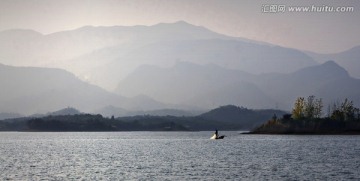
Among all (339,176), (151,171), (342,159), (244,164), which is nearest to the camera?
(339,176)

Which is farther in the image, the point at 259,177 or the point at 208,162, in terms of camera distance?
the point at 208,162

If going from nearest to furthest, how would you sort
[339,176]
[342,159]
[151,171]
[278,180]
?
[278,180] → [339,176] → [151,171] → [342,159]

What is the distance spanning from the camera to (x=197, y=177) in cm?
11469

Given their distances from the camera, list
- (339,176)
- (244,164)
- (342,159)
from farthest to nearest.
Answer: (342,159) < (244,164) < (339,176)

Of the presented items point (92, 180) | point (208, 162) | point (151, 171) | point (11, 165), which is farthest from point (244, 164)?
point (11, 165)

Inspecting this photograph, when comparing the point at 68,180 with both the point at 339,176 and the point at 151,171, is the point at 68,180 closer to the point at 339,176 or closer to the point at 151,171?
the point at 151,171

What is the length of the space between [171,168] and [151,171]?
8.67m

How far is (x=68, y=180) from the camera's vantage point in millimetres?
111062

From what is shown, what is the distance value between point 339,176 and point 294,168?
18.2 metres

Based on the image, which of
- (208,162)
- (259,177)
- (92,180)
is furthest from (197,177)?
(208,162)

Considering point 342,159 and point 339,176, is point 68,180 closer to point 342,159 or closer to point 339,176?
point 339,176

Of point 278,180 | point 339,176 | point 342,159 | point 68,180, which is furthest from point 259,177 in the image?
point 342,159

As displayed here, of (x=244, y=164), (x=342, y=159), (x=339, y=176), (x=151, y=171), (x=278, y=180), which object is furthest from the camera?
(x=342, y=159)

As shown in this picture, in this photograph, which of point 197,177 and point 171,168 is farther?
point 171,168
